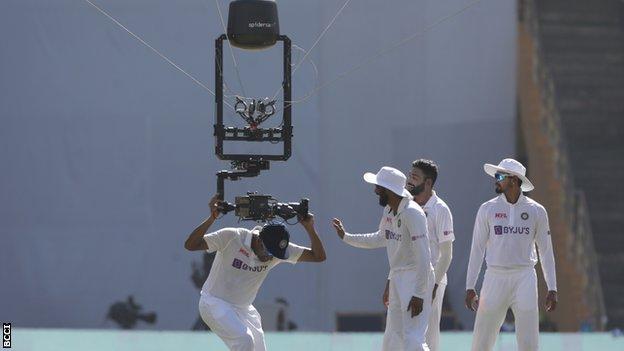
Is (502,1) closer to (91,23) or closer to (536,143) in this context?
(536,143)

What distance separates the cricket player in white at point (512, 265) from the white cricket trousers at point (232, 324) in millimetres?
1483

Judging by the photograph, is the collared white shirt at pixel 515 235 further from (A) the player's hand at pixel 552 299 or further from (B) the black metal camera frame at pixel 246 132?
(B) the black metal camera frame at pixel 246 132

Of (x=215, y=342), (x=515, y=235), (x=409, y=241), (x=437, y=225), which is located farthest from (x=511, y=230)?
(x=215, y=342)

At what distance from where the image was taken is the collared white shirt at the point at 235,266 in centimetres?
966

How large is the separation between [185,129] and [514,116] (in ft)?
11.9

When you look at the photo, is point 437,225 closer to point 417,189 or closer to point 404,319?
point 417,189

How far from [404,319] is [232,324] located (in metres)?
0.98

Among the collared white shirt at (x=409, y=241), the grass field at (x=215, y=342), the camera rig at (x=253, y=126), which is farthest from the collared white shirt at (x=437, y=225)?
the grass field at (x=215, y=342)

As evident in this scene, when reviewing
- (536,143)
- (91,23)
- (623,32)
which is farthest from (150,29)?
(623,32)

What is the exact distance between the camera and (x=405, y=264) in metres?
9.88

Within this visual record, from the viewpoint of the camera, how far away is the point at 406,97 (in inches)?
737

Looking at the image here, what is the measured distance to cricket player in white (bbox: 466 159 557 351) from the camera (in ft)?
34.1

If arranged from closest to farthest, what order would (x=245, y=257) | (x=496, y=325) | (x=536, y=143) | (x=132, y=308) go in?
(x=245, y=257) → (x=496, y=325) → (x=132, y=308) → (x=536, y=143)

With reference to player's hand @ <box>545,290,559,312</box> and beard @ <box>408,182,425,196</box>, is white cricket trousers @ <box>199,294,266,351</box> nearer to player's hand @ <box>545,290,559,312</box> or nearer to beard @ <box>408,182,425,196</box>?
beard @ <box>408,182,425,196</box>
